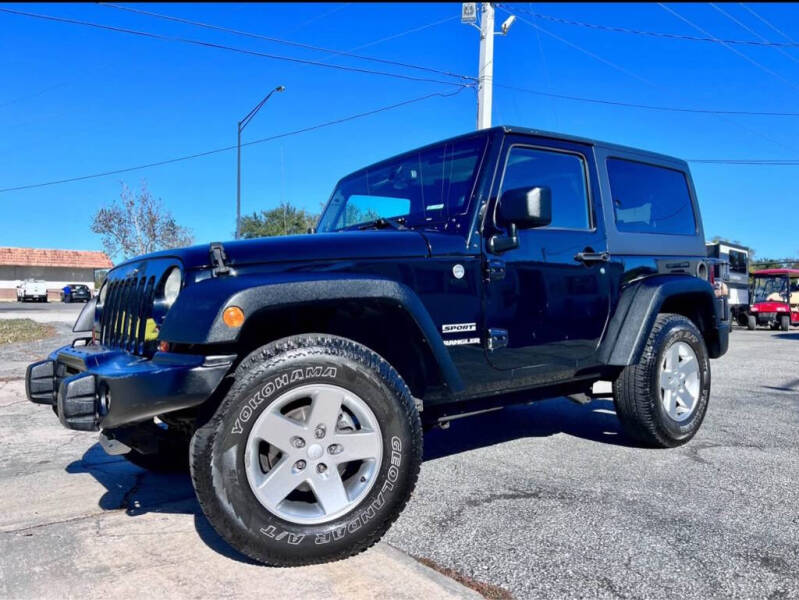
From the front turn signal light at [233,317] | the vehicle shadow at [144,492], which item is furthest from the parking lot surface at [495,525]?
the front turn signal light at [233,317]

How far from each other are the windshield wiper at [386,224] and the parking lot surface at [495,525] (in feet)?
4.84

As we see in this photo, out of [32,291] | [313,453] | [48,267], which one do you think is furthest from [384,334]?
[48,267]

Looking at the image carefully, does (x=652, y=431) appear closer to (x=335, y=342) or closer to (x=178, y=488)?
(x=335, y=342)

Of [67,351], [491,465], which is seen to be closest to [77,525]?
[67,351]

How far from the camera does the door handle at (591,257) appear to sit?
3.83m

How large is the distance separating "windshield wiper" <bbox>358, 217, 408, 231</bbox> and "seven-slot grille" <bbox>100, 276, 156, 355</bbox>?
4.24 ft

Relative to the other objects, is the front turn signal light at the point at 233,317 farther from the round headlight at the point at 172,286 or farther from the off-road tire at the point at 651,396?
the off-road tire at the point at 651,396

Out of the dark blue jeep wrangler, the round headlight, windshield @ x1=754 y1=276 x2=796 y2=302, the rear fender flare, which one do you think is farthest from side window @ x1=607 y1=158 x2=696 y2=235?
windshield @ x1=754 y1=276 x2=796 y2=302

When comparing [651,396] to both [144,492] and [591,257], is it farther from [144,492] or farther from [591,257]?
[144,492]

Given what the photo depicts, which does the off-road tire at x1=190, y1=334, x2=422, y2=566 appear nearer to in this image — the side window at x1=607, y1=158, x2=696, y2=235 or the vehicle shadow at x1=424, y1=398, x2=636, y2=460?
the vehicle shadow at x1=424, y1=398, x2=636, y2=460

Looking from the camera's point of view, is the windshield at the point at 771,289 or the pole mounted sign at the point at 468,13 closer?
the pole mounted sign at the point at 468,13

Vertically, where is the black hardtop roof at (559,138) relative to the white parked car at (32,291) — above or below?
above

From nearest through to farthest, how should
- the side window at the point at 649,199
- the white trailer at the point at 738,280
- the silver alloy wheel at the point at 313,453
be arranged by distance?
the silver alloy wheel at the point at 313,453 < the side window at the point at 649,199 < the white trailer at the point at 738,280

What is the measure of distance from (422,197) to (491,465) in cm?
173
